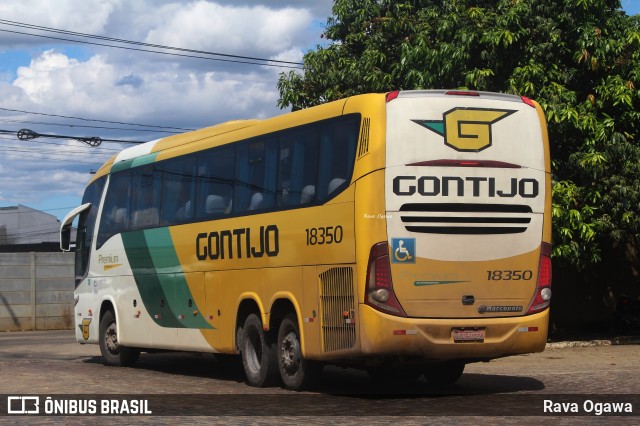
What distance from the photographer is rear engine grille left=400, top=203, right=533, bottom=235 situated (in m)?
13.3

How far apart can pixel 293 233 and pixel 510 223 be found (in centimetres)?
281

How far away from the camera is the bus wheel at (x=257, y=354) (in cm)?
1551

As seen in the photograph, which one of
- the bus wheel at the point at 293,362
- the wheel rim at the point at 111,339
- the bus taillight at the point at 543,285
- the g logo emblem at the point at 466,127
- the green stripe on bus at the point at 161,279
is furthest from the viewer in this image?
the wheel rim at the point at 111,339

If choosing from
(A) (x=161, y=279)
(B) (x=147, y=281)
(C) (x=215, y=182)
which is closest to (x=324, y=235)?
(C) (x=215, y=182)

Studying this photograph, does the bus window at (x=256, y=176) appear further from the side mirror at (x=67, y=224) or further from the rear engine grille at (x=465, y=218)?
the side mirror at (x=67, y=224)

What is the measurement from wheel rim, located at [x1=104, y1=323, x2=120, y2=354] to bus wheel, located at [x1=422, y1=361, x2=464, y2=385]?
23.6 ft

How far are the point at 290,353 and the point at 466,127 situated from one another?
3.82 m

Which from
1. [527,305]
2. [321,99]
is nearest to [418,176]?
[527,305]

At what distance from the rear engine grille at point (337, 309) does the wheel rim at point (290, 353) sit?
3.24 feet

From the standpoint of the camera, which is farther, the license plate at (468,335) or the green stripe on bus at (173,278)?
the green stripe on bus at (173,278)

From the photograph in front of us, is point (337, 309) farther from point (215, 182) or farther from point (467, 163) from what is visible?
point (215, 182)

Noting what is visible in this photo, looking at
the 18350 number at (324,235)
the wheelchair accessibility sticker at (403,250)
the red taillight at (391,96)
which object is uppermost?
the red taillight at (391,96)

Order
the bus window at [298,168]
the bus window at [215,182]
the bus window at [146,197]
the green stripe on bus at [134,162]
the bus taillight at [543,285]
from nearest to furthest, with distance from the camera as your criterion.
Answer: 1. the bus taillight at [543,285]
2. the bus window at [298,168]
3. the bus window at [215,182]
4. the bus window at [146,197]
5. the green stripe on bus at [134,162]

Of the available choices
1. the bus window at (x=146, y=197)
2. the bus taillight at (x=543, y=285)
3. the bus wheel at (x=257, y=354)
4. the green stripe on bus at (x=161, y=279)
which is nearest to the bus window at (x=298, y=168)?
the bus wheel at (x=257, y=354)
